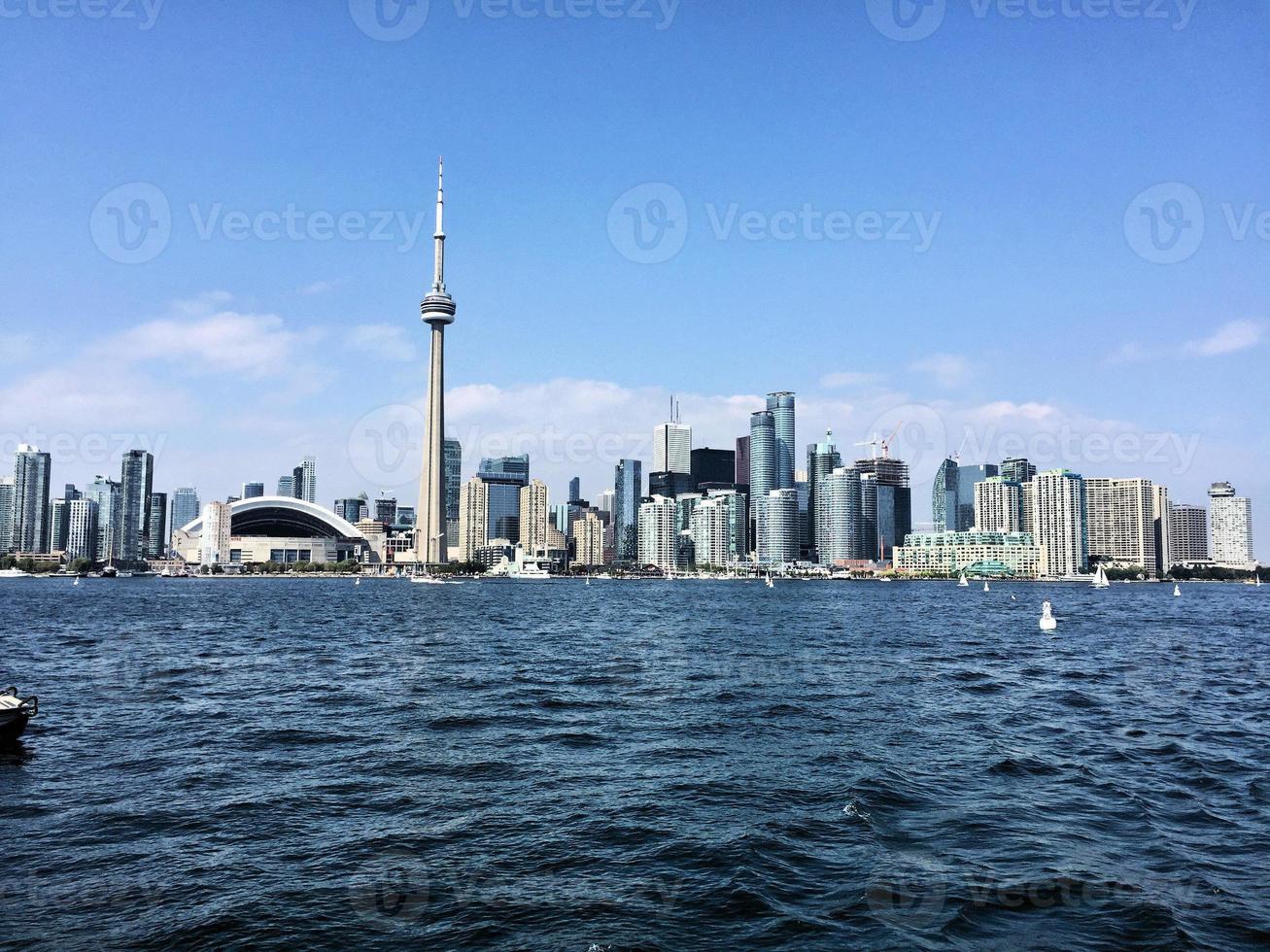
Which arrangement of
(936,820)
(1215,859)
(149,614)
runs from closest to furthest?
(1215,859)
(936,820)
(149,614)

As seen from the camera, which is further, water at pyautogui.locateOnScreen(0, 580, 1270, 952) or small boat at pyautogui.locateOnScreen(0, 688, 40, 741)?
small boat at pyautogui.locateOnScreen(0, 688, 40, 741)

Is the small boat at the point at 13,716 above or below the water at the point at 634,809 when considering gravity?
above

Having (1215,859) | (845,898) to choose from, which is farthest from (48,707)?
(1215,859)

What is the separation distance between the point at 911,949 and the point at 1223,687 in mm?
42042

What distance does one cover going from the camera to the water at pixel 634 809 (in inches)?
624

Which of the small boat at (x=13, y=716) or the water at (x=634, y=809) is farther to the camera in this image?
the small boat at (x=13, y=716)

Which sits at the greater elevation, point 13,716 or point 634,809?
point 13,716

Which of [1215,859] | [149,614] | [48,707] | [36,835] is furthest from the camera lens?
[149,614]

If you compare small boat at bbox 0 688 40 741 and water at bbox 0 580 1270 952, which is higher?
small boat at bbox 0 688 40 741

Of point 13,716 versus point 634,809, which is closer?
point 634,809

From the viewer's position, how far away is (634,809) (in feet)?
73.8

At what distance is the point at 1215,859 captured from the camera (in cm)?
1922

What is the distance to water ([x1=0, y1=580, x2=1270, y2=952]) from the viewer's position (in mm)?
15844

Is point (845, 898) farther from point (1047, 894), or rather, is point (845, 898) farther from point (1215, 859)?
point (1215, 859)
